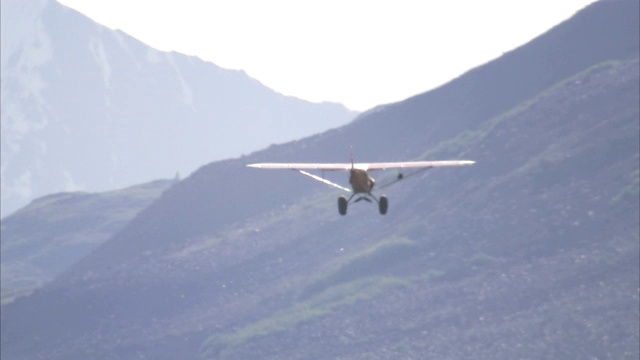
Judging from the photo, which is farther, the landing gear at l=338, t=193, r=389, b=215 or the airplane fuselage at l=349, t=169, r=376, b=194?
the airplane fuselage at l=349, t=169, r=376, b=194

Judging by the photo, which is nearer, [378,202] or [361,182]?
[361,182]

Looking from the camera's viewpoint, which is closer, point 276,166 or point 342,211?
point 342,211

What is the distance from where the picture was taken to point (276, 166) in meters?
76.6

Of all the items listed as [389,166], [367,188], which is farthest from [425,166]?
[367,188]

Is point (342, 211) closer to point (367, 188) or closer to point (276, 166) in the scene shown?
point (367, 188)

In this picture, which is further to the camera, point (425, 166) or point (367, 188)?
point (425, 166)

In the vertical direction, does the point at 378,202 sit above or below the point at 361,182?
below

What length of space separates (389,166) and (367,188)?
5454mm

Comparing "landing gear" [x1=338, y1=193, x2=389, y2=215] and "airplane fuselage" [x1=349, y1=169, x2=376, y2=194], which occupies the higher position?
"airplane fuselage" [x1=349, y1=169, x2=376, y2=194]

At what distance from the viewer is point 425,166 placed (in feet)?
245

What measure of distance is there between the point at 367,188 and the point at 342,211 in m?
2.47

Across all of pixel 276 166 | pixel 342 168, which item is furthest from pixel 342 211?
pixel 276 166

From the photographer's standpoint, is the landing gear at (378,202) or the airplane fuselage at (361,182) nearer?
the landing gear at (378,202)

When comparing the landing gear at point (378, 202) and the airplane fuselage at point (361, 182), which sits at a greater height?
the airplane fuselage at point (361, 182)
